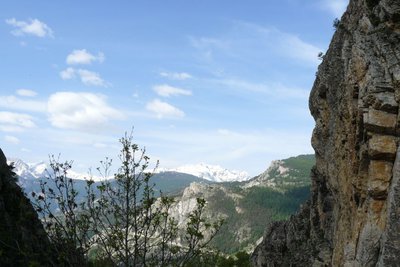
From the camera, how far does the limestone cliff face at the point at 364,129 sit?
1895cm

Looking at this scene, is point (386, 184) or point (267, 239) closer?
point (386, 184)

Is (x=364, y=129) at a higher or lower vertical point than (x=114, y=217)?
higher

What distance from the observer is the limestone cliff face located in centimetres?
1895

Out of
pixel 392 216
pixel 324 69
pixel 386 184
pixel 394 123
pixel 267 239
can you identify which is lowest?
pixel 267 239

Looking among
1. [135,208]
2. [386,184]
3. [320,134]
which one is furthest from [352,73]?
[135,208]

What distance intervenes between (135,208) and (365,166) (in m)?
12.3

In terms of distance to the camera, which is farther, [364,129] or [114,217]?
[364,129]

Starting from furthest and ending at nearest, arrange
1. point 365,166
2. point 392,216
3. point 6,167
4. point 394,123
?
point 6,167
point 365,166
point 394,123
point 392,216

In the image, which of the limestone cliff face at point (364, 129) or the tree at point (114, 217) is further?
the limestone cliff face at point (364, 129)

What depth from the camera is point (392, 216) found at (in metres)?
17.0

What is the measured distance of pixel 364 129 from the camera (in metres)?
20.9

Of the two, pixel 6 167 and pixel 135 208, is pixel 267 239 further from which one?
pixel 6 167

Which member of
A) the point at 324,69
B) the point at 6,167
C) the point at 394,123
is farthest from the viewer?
the point at 6,167

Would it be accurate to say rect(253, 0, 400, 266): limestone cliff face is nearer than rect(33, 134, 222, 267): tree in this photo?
No
